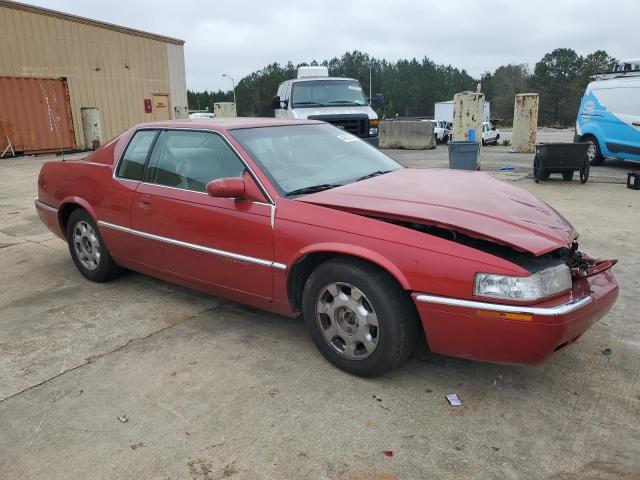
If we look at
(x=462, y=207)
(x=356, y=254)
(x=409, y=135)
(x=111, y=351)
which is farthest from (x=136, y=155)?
(x=409, y=135)

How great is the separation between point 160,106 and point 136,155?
822 inches

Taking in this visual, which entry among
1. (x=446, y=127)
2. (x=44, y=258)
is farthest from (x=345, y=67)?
(x=44, y=258)

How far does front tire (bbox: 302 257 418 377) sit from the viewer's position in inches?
110

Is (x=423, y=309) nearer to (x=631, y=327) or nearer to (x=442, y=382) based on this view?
(x=442, y=382)

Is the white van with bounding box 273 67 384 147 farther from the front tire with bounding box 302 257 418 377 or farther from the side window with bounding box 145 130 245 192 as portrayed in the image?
the front tire with bounding box 302 257 418 377

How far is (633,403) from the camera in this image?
275cm

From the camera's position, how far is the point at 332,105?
12.5 m

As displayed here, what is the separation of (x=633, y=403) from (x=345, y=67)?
108 meters

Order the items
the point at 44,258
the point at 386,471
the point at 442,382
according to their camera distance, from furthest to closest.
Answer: the point at 44,258 < the point at 442,382 < the point at 386,471

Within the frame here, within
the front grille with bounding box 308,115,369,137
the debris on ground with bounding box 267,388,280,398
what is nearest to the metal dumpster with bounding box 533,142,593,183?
the front grille with bounding box 308,115,369,137

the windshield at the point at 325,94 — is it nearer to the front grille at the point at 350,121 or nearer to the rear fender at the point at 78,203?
the front grille at the point at 350,121

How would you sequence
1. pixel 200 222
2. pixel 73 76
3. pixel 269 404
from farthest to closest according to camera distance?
pixel 73 76, pixel 200 222, pixel 269 404

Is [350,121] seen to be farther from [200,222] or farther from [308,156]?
[200,222]

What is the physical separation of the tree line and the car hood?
223ft
